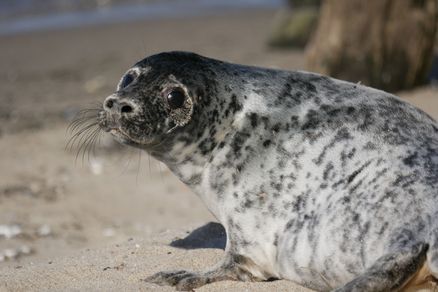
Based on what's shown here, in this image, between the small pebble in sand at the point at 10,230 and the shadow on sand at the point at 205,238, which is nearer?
the shadow on sand at the point at 205,238

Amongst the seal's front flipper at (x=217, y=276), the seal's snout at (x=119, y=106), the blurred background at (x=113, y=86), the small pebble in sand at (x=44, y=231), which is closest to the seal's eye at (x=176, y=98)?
the seal's snout at (x=119, y=106)

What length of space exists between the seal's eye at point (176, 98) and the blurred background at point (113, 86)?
113 centimetres

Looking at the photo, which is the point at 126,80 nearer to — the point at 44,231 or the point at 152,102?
the point at 152,102

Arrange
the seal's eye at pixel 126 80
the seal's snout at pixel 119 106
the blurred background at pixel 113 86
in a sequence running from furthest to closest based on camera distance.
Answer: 1. the blurred background at pixel 113 86
2. the seal's eye at pixel 126 80
3. the seal's snout at pixel 119 106

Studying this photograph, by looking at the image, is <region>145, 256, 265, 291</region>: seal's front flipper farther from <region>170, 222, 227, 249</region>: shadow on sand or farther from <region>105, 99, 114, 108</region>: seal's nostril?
<region>105, 99, 114, 108</region>: seal's nostril

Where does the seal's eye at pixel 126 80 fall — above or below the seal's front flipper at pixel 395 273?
above

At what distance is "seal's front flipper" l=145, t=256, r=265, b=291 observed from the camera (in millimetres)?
4266

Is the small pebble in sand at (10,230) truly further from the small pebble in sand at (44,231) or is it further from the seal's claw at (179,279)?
the seal's claw at (179,279)

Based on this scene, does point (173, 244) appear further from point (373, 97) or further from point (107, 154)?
point (107, 154)

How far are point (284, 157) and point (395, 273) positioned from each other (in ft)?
2.76

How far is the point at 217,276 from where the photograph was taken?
14.0 ft

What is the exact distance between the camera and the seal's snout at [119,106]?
13.8 ft

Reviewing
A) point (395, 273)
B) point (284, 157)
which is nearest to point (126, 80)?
point (284, 157)

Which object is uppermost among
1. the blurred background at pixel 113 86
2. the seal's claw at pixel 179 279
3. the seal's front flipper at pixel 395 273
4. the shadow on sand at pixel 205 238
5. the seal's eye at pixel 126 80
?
the seal's eye at pixel 126 80
